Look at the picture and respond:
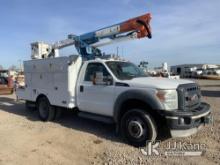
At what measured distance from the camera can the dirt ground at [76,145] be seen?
529 cm

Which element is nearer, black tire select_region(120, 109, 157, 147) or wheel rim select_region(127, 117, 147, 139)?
black tire select_region(120, 109, 157, 147)

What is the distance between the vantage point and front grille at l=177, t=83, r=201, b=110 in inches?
227

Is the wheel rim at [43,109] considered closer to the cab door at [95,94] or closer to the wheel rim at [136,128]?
the cab door at [95,94]

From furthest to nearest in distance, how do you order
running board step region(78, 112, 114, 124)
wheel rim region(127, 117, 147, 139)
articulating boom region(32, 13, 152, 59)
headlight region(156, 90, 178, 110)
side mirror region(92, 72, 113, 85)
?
1. articulating boom region(32, 13, 152, 59)
2. running board step region(78, 112, 114, 124)
3. side mirror region(92, 72, 113, 85)
4. wheel rim region(127, 117, 147, 139)
5. headlight region(156, 90, 178, 110)

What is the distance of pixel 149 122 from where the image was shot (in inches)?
230

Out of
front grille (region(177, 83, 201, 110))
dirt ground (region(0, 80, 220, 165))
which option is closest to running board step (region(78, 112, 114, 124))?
dirt ground (region(0, 80, 220, 165))

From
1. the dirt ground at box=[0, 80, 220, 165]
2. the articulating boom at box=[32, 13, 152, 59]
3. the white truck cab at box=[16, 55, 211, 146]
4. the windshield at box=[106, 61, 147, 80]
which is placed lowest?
the dirt ground at box=[0, 80, 220, 165]

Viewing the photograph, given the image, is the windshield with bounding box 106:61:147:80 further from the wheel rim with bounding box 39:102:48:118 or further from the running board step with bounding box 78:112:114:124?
the wheel rim with bounding box 39:102:48:118

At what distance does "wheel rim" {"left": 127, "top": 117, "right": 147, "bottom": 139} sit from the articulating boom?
3.40 meters

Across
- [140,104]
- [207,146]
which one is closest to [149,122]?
[140,104]

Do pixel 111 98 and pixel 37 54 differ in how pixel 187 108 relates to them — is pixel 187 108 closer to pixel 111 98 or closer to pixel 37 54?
pixel 111 98

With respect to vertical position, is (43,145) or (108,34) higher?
(108,34)

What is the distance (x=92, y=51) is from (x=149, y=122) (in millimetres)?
4513

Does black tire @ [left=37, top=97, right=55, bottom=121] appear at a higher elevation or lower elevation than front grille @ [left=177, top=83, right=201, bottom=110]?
lower
